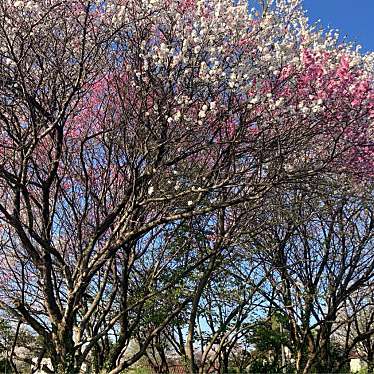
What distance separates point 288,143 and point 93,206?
3.81m

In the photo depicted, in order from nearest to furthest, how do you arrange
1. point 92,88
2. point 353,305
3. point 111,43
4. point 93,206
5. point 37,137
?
point 37,137
point 111,43
point 92,88
point 93,206
point 353,305

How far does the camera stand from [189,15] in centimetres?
657

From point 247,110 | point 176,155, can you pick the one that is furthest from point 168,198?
point 247,110

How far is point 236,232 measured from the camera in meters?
8.20

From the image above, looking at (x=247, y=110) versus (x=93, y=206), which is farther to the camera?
(x=93, y=206)

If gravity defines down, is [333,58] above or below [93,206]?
above

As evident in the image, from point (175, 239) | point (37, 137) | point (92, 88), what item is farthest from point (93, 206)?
point (37, 137)

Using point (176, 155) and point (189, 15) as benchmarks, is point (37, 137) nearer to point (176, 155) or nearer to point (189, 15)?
point (176, 155)

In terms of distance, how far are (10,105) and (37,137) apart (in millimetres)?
525

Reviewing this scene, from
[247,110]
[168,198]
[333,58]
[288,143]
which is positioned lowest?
[168,198]

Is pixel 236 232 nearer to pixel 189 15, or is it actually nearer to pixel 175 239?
pixel 175 239

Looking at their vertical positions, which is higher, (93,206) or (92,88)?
(92,88)

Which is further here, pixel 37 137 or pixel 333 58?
pixel 333 58

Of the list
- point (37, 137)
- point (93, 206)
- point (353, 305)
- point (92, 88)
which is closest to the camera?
point (37, 137)
